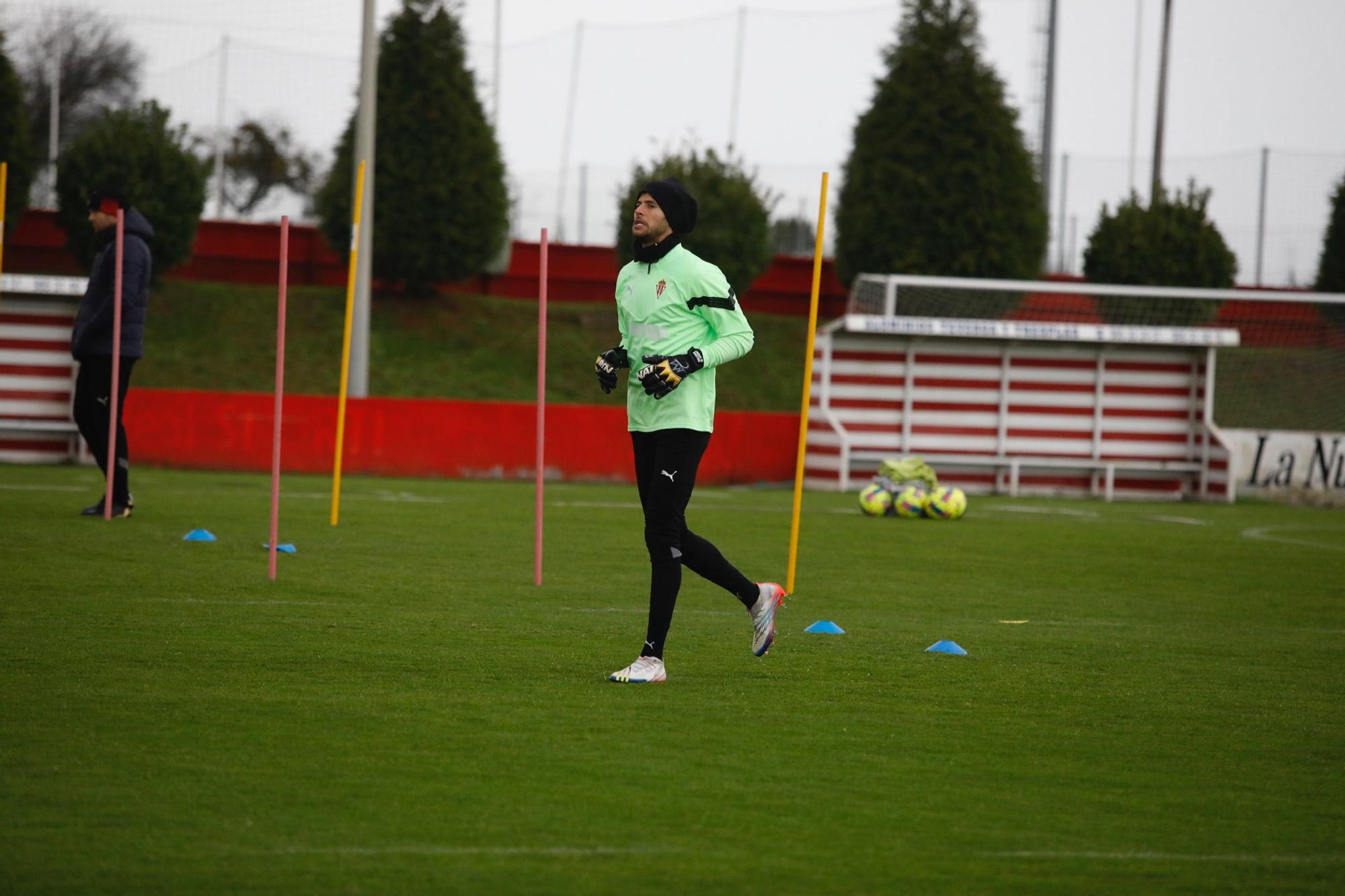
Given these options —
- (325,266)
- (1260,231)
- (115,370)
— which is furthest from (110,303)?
(1260,231)

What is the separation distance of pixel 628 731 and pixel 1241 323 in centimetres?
2830

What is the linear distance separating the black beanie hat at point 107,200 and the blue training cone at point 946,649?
7541mm

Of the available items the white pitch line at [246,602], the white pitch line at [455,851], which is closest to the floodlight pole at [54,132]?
the white pitch line at [246,602]

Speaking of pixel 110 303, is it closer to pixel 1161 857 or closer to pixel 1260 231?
pixel 1161 857

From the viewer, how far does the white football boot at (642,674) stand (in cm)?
638

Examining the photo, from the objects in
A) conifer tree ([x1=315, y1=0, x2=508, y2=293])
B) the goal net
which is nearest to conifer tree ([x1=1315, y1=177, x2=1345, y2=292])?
the goal net

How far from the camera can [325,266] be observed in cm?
3444

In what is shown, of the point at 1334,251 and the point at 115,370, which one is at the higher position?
the point at 1334,251

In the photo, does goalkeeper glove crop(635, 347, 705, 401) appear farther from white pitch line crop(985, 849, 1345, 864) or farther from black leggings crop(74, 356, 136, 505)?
black leggings crop(74, 356, 136, 505)

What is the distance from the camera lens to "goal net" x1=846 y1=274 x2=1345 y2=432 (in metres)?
27.7

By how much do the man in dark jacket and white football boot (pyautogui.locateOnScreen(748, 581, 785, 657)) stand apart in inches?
271

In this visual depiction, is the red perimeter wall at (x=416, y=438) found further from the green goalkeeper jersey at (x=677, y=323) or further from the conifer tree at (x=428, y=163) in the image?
the green goalkeeper jersey at (x=677, y=323)

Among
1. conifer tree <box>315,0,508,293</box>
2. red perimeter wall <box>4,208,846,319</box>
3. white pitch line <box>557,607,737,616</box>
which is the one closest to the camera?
white pitch line <box>557,607,737,616</box>

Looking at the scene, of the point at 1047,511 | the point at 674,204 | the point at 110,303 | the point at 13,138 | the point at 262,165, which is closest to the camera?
the point at 674,204
